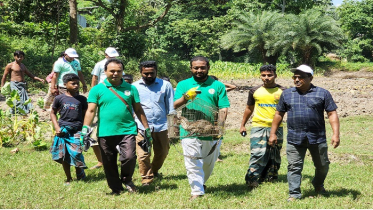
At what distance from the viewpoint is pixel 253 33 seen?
4047 centimetres

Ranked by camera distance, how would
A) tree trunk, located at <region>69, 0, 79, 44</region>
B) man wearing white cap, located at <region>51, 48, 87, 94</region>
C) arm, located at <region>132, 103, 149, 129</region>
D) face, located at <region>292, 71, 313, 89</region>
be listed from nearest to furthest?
face, located at <region>292, 71, 313, 89</region>
arm, located at <region>132, 103, 149, 129</region>
man wearing white cap, located at <region>51, 48, 87, 94</region>
tree trunk, located at <region>69, 0, 79, 44</region>

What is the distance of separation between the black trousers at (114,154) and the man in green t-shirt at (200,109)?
0.69 metres

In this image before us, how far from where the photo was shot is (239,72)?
130ft

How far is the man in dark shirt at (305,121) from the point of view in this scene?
19.3 feet

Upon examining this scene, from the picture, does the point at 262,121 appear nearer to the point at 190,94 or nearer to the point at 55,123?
the point at 190,94

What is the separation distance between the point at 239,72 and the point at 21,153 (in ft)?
103

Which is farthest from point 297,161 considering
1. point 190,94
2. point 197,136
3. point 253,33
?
point 253,33

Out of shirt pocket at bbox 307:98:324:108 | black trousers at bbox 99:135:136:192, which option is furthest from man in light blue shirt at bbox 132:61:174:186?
shirt pocket at bbox 307:98:324:108

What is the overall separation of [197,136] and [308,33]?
126 feet

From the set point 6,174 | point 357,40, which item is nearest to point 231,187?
point 6,174

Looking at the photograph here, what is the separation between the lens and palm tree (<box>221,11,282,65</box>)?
40.0m

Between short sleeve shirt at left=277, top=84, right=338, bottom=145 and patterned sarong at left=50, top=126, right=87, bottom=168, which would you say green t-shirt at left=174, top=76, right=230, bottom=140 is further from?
patterned sarong at left=50, top=126, right=87, bottom=168

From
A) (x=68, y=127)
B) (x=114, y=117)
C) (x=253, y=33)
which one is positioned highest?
(x=253, y=33)

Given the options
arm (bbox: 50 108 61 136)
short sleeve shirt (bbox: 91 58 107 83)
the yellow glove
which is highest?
short sleeve shirt (bbox: 91 58 107 83)
